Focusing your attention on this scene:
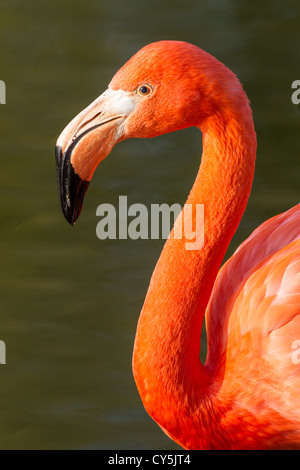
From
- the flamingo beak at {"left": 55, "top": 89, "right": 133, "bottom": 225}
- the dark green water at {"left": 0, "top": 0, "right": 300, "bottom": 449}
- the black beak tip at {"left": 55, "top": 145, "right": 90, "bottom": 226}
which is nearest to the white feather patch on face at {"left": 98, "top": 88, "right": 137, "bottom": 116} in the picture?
the flamingo beak at {"left": 55, "top": 89, "right": 133, "bottom": 225}

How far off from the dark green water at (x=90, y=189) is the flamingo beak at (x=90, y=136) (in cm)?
125

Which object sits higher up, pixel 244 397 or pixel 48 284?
pixel 48 284

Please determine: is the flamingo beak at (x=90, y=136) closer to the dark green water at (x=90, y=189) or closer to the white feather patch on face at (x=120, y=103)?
the white feather patch on face at (x=120, y=103)

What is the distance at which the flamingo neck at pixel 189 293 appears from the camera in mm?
2525

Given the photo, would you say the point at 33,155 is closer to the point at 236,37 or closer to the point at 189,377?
the point at 236,37

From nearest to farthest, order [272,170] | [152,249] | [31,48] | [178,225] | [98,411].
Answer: [178,225]
[98,411]
[152,249]
[272,170]
[31,48]

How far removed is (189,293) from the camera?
265 cm

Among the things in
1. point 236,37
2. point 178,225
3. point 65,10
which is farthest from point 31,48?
point 178,225

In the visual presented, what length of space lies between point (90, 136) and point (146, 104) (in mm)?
205

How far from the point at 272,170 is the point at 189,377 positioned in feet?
7.12

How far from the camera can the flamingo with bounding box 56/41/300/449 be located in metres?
2.46

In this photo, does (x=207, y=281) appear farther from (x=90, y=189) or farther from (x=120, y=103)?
(x=90, y=189)

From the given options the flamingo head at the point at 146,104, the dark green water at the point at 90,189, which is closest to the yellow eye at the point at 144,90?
the flamingo head at the point at 146,104

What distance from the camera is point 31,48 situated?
5.46m
